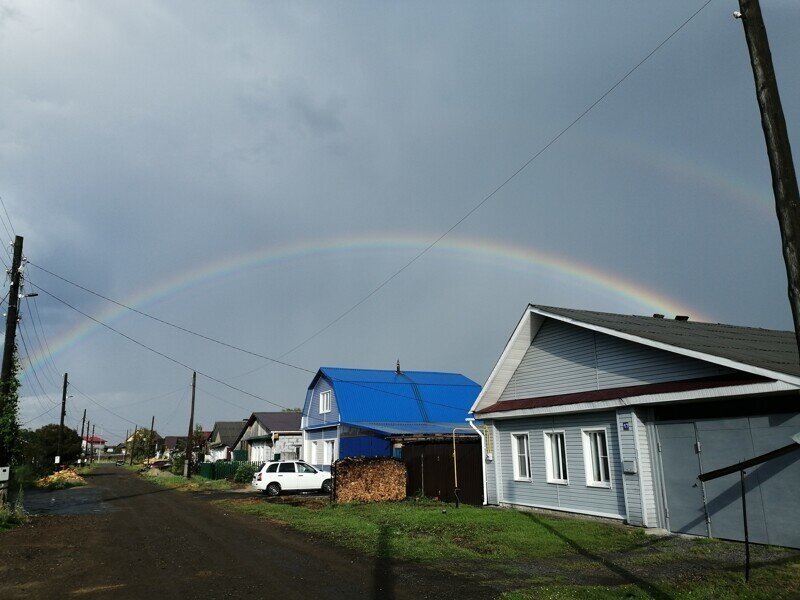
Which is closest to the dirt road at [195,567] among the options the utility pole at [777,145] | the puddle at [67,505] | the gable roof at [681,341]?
the puddle at [67,505]

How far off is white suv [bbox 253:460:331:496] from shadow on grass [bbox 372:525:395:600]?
17.0 m

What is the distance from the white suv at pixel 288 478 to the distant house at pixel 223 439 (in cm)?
4651

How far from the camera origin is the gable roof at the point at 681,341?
12.4m

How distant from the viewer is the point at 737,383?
1241 cm

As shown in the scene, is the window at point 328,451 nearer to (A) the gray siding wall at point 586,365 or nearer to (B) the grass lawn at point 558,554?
(B) the grass lawn at point 558,554

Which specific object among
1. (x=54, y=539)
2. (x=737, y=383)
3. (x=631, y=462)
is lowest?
(x=54, y=539)

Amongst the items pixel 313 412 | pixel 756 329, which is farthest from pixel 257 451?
pixel 756 329

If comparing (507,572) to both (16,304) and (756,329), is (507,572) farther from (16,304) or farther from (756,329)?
(16,304)

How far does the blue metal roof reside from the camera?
37312 mm

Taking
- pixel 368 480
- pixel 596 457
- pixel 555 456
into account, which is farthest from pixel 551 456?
pixel 368 480

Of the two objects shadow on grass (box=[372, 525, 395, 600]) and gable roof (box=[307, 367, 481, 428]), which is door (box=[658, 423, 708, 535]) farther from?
gable roof (box=[307, 367, 481, 428])

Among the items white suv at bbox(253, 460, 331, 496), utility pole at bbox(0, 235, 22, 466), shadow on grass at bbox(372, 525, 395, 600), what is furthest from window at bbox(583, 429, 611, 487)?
utility pole at bbox(0, 235, 22, 466)

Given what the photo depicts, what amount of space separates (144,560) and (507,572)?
24.0 ft

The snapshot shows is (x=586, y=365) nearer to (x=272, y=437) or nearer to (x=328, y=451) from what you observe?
(x=328, y=451)
